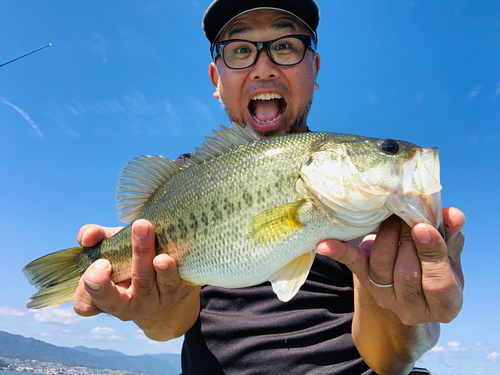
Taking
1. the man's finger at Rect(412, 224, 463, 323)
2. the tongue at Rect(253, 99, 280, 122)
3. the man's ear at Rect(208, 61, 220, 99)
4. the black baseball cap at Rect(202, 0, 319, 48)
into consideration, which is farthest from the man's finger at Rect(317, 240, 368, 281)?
the man's ear at Rect(208, 61, 220, 99)

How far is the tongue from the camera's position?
4.16 meters

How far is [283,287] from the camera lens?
2203 mm

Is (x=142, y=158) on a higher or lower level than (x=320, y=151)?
higher

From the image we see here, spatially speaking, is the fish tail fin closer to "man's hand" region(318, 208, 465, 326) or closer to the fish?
the fish

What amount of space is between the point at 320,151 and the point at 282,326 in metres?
1.71

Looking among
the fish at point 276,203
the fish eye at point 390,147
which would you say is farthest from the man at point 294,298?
the fish eye at point 390,147

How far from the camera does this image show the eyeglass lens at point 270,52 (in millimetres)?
4031

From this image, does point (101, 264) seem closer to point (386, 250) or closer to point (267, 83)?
point (386, 250)

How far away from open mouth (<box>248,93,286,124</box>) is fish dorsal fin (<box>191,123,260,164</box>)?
1.62m

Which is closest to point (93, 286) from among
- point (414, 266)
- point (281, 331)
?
point (281, 331)

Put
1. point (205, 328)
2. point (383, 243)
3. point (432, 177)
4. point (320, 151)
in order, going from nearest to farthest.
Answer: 1. point (432, 177)
2. point (383, 243)
3. point (320, 151)
4. point (205, 328)

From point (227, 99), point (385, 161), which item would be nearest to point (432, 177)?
point (385, 161)

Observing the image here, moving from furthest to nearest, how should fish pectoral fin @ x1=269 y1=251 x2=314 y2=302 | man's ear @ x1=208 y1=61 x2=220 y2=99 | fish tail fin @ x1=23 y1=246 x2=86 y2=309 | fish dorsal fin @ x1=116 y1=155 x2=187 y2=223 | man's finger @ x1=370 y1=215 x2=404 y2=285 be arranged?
man's ear @ x1=208 y1=61 x2=220 y2=99, fish dorsal fin @ x1=116 y1=155 x2=187 y2=223, fish tail fin @ x1=23 y1=246 x2=86 y2=309, fish pectoral fin @ x1=269 y1=251 x2=314 y2=302, man's finger @ x1=370 y1=215 x2=404 y2=285

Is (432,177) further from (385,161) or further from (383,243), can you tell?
(383,243)
